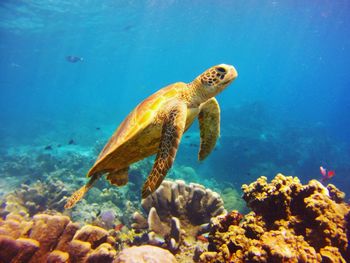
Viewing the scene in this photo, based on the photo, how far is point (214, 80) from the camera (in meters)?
3.58

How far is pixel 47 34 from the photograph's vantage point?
109ft

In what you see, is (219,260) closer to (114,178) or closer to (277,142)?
(114,178)

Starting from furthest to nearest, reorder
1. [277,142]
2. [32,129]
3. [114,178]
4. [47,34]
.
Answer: [47,34] < [32,129] < [277,142] < [114,178]

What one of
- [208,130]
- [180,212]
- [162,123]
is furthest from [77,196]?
[208,130]

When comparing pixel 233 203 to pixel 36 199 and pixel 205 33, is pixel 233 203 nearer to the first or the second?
pixel 36 199

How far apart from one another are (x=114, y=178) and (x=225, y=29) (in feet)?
150

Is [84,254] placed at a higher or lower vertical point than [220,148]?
lower

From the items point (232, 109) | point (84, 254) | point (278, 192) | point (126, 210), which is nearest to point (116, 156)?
point (84, 254)

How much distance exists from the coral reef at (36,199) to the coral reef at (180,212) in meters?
3.66

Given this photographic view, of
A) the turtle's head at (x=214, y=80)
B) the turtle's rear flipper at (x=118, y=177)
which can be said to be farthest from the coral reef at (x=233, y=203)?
the turtle's head at (x=214, y=80)

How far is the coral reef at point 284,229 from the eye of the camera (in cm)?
198

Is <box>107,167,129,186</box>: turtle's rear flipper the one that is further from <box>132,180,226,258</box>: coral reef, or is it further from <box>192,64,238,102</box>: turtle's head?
<box>192,64,238,102</box>: turtle's head

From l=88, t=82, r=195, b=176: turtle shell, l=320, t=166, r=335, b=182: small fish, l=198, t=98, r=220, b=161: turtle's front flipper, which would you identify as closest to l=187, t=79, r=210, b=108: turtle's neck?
l=88, t=82, r=195, b=176: turtle shell

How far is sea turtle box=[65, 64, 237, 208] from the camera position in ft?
9.60
